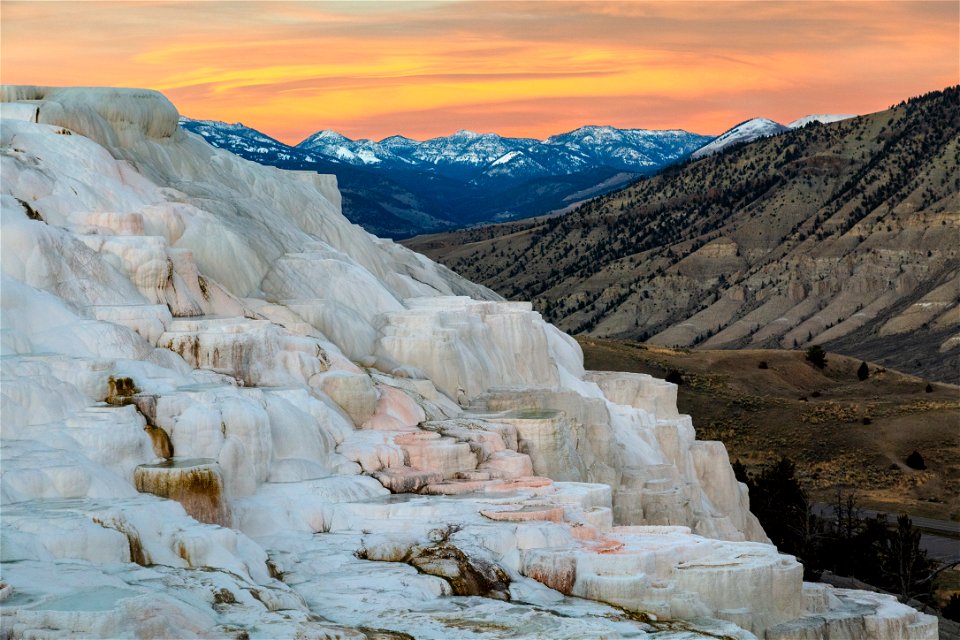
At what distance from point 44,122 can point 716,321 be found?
113842mm

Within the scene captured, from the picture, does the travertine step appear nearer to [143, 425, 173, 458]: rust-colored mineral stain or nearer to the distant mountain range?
[143, 425, 173, 458]: rust-colored mineral stain

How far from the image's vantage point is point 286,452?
1388 inches

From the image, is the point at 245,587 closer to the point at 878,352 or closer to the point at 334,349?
the point at 334,349

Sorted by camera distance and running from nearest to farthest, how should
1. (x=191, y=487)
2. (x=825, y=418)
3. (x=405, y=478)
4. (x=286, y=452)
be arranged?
1. (x=191, y=487)
2. (x=286, y=452)
3. (x=405, y=478)
4. (x=825, y=418)

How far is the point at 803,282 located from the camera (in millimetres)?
155750

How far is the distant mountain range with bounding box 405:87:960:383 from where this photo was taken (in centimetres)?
14412

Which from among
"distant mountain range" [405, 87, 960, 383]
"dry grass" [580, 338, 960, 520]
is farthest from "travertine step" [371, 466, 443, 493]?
"distant mountain range" [405, 87, 960, 383]

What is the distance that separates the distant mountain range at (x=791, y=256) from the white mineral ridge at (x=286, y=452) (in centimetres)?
8413

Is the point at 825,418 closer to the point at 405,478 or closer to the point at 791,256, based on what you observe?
the point at 405,478

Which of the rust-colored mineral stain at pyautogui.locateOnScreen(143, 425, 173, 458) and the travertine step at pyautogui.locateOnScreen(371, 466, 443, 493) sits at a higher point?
the rust-colored mineral stain at pyautogui.locateOnScreen(143, 425, 173, 458)

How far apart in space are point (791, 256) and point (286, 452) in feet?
435

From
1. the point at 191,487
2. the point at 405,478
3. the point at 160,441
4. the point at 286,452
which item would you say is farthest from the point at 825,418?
the point at 191,487

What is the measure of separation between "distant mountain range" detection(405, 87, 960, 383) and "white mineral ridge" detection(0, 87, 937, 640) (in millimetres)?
84129

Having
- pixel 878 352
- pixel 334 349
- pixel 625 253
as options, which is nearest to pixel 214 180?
pixel 334 349
